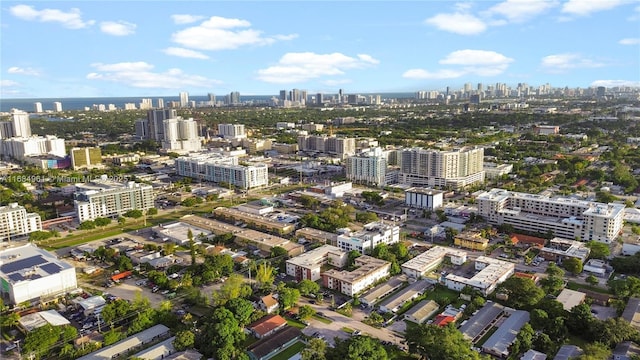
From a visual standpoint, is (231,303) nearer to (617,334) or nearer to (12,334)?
(12,334)

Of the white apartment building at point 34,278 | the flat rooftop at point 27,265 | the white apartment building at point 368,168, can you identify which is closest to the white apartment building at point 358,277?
the white apartment building at point 34,278

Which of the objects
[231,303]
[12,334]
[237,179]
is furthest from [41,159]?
[231,303]

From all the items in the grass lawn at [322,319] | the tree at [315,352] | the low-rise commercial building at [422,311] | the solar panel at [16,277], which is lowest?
the grass lawn at [322,319]

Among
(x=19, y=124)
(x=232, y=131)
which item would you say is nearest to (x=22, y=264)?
(x=232, y=131)

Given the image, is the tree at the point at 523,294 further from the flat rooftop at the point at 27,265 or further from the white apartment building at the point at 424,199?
the flat rooftop at the point at 27,265

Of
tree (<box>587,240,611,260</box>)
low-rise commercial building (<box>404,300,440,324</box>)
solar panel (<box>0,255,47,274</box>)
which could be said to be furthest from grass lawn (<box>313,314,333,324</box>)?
tree (<box>587,240,611,260</box>)
